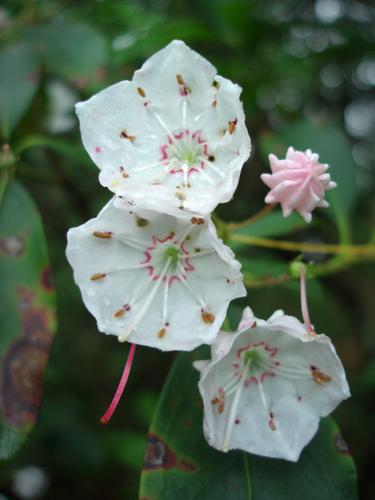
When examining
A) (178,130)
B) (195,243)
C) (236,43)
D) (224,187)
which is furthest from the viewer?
(236,43)

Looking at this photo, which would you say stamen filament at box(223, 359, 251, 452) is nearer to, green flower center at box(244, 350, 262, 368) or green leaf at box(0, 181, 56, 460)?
green flower center at box(244, 350, 262, 368)

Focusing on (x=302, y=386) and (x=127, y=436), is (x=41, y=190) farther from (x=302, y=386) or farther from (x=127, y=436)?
(x=302, y=386)

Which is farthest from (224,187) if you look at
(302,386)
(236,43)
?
(236,43)

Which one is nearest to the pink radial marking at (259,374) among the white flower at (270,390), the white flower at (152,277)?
the white flower at (270,390)

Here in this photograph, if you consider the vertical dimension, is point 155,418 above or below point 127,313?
below

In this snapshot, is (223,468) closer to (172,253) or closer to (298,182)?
(172,253)

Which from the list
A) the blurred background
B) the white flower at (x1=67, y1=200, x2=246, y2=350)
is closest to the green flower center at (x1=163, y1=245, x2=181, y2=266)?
the white flower at (x1=67, y1=200, x2=246, y2=350)

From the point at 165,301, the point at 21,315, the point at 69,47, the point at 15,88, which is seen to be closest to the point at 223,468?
the point at 165,301
